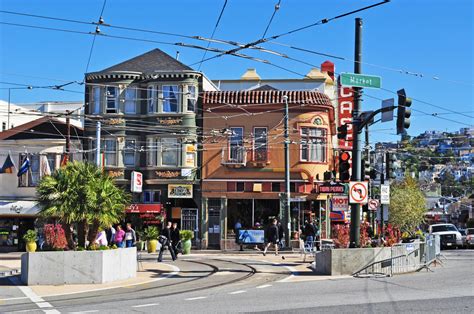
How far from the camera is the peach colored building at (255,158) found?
1601 inches

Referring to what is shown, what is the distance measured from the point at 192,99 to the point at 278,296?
27.8m

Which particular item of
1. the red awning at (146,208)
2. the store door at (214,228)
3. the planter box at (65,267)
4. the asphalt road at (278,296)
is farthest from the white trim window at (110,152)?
the planter box at (65,267)

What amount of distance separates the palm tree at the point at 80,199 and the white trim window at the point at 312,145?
22.3 m

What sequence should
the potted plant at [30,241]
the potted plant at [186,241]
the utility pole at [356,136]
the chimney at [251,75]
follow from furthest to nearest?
1. the chimney at [251,75]
2. the potted plant at [186,241]
3. the potted plant at [30,241]
4. the utility pole at [356,136]

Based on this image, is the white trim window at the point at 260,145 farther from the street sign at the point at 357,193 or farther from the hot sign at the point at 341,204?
the street sign at the point at 357,193

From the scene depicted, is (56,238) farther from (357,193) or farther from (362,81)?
(362,81)

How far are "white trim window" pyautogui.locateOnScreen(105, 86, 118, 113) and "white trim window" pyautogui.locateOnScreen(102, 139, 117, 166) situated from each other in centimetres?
195

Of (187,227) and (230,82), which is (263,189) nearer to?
(187,227)

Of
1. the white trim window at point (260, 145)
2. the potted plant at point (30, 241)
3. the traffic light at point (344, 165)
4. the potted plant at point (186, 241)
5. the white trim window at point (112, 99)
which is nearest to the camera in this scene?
the traffic light at point (344, 165)

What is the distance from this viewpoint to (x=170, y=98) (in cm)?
4184

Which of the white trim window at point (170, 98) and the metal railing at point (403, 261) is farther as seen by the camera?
the white trim window at point (170, 98)

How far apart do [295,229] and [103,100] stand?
47.4 ft

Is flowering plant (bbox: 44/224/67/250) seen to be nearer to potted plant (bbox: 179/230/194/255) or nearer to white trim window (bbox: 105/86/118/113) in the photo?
potted plant (bbox: 179/230/194/255)

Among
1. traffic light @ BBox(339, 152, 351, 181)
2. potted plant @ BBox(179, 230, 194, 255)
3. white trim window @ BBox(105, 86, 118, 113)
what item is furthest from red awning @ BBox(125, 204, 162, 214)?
traffic light @ BBox(339, 152, 351, 181)
